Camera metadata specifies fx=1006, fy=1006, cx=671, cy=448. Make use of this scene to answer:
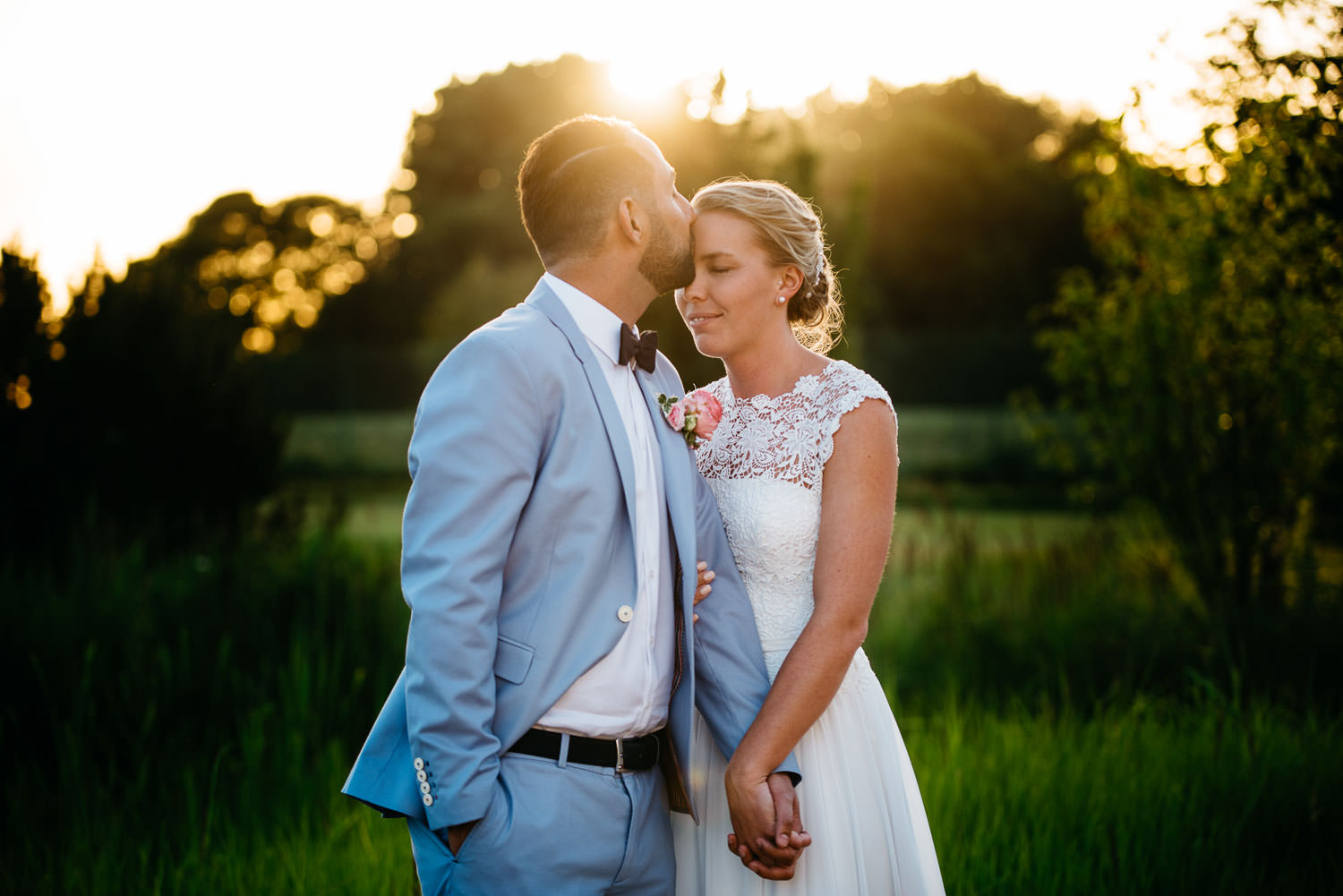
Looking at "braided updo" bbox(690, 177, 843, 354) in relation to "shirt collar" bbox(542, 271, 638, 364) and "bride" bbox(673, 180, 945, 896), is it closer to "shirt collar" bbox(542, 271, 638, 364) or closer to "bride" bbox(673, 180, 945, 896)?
"bride" bbox(673, 180, 945, 896)

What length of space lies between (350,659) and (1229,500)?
519 centimetres

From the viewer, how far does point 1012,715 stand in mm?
4730

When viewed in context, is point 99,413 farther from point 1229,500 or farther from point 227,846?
point 1229,500

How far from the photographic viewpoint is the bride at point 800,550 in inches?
93.5

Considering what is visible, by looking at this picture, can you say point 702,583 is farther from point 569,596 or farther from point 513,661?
point 513,661

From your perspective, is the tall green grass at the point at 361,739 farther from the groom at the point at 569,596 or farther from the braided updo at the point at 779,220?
the braided updo at the point at 779,220

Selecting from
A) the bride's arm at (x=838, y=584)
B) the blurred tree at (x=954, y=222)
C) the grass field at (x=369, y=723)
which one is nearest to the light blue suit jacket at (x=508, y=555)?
the bride's arm at (x=838, y=584)

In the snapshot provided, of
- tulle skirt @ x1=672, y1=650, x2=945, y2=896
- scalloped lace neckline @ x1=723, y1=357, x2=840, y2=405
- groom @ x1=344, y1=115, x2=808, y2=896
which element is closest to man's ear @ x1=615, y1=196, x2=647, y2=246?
groom @ x1=344, y1=115, x2=808, y2=896

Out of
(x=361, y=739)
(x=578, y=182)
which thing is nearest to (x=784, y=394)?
(x=578, y=182)

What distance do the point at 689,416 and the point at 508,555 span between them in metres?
0.59

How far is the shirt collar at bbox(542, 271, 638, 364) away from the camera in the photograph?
2322 millimetres

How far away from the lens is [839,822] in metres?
2.51

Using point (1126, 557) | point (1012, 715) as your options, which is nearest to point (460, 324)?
point (1126, 557)

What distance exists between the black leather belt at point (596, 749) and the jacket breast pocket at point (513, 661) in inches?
5.2
